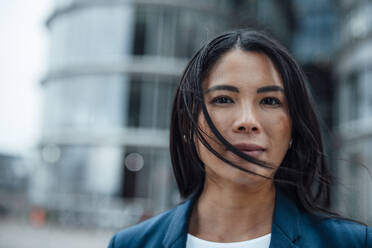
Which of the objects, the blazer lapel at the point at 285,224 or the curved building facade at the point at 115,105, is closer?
the blazer lapel at the point at 285,224

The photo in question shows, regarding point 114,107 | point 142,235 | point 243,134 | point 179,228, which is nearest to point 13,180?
point 114,107

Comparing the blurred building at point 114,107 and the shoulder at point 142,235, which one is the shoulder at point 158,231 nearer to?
the shoulder at point 142,235

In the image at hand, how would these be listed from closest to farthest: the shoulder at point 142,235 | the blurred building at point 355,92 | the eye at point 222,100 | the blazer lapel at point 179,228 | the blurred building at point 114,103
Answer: the eye at point 222,100, the blazer lapel at point 179,228, the shoulder at point 142,235, the blurred building at point 355,92, the blurred building at point 114,103

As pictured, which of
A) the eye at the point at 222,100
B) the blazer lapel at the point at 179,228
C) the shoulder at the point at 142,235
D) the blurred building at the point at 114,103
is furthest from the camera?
the blurred building at the point at 114,103

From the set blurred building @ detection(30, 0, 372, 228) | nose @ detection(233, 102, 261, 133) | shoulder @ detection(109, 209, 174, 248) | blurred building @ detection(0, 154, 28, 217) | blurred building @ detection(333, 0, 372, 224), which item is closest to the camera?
nose @ detection(233, 102, 261, 133)

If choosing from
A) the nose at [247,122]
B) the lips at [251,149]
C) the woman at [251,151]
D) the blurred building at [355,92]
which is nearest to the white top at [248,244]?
the woman at [251,151]

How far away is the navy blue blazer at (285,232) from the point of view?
1.83 metres

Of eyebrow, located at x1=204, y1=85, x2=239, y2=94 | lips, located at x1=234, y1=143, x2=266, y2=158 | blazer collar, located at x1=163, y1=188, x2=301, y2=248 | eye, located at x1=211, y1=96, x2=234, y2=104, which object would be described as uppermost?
eyebrow, located at x1=204, y1=85, x2=239, y2=94

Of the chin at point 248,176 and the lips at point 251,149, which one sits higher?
the lips at point 251,149

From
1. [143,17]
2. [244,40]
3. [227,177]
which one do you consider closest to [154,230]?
[227,177]

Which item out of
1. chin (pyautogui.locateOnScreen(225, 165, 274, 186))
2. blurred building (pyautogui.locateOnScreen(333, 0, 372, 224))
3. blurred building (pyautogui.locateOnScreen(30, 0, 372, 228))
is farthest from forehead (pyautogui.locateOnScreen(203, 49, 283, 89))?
blurred building (pyautogui.locateOnScreen(30, 0, 372, 228))

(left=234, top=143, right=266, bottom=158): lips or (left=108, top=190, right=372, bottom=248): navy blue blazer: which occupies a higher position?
(left=234, top=143, right=266, bottom=158): lips

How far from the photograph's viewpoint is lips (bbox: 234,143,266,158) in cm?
176

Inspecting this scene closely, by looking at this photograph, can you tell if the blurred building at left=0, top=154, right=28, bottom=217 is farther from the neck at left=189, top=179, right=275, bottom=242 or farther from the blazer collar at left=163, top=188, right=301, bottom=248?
the neck at left=189, top=179, right=275, bottom=242
